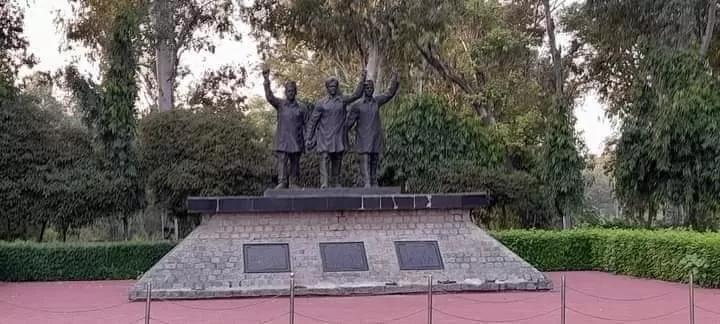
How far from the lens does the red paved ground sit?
10.4 meters

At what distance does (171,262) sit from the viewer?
13.2 meters

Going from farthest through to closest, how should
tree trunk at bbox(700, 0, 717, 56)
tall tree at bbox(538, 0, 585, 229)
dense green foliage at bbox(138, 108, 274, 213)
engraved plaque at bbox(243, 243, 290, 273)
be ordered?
tall tree at bbox(538, 0, 585, 229)
tree trunk at bbox(700, 0, 717, 56)
dense green foliage at bbox(138, 108, 274, 213)
engraved plaque at bbox(243, 243, 290, 273)

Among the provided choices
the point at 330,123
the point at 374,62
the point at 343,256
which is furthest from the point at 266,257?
the point at 374,62

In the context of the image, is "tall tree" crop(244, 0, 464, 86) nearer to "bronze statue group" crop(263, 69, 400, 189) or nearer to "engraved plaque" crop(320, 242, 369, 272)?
"bronze statue group" crop(263, 69, 400, 189)

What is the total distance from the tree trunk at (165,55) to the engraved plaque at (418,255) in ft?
39.4

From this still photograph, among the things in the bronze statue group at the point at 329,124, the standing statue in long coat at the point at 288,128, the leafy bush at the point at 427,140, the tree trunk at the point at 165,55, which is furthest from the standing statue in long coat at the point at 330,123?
the tree trunk at the point at 165,55

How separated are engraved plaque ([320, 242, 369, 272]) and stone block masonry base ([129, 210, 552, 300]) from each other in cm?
2

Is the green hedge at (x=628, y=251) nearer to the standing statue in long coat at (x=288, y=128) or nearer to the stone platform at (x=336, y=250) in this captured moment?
the stone platform at (x=336, y=250)

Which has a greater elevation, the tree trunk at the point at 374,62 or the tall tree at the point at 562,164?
the tree trunk at the point at 374,62

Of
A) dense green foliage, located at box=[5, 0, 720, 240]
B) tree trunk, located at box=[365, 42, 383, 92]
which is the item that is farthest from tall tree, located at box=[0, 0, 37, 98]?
tree trunk, located at box=[365, 42, 383, 92]

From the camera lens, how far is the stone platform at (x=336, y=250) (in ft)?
43.3

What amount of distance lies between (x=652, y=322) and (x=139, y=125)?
15.3 metres

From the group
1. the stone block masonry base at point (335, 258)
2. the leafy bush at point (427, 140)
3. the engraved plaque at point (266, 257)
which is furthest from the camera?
the leafy bush at point (427, 140)

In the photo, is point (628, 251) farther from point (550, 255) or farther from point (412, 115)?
point (412, 115)
